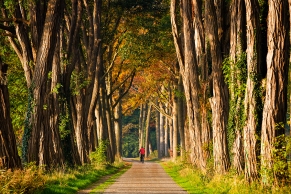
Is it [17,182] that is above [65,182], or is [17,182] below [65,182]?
above

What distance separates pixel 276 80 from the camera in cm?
1497

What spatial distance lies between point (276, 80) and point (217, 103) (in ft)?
22.3

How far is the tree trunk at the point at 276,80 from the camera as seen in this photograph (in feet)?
49.1

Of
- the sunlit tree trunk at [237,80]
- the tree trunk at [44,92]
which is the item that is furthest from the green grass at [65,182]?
the sunlit tree trunk at [237,80]

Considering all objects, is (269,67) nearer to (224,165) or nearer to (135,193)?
(135,193)

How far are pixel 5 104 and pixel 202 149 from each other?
11293mm

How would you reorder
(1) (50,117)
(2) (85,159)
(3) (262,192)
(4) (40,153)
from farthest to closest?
1. (2) (85,159)
2. (1) (50,117)
3. (4) (40,153)
4. (3) (262,192)

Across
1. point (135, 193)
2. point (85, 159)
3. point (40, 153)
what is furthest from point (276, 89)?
point (85, 159)

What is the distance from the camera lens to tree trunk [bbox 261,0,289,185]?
14953 mm

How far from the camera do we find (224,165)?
2152cm

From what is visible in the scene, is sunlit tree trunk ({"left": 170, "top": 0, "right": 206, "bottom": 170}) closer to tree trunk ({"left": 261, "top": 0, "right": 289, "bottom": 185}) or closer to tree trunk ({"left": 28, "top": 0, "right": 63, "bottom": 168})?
tree trunk ({"left": 28, "top": 0, "right": 63, "bottom": 168})

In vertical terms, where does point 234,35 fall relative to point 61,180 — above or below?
above

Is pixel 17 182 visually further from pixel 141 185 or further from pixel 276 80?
pixel 141 185

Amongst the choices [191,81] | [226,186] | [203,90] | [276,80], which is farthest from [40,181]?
[191,81]
